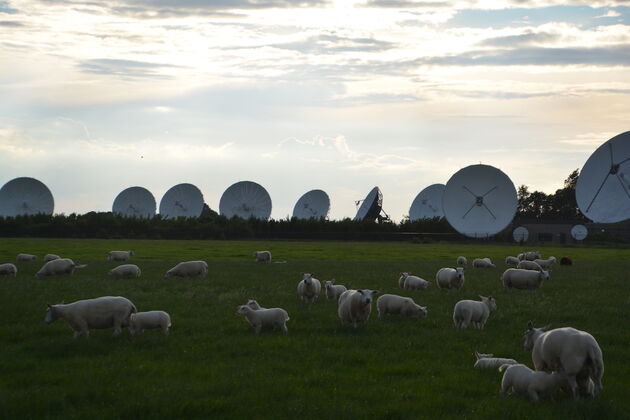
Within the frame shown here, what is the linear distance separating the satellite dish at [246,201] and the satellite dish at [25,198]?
24426mm

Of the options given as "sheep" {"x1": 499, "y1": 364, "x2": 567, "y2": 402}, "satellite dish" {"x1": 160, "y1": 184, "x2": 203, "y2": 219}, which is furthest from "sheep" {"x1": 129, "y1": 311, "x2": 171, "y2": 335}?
"satellite dish" {"x1": 160, "y1": 184, "x2": 203, "y2": 219}

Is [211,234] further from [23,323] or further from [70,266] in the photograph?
[23,323]

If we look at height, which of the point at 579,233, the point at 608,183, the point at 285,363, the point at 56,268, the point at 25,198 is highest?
the point at 608,183

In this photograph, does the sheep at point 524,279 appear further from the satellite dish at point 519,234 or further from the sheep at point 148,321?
the satellite dish at point 519,234

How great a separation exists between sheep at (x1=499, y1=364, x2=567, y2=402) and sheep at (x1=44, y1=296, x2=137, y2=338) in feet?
25.5

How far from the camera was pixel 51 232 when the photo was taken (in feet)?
294

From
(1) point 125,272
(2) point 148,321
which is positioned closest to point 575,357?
(2) point 148,321

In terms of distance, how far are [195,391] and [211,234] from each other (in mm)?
81097

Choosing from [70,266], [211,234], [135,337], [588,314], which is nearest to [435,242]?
[211,234]

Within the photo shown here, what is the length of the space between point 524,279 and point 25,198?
93594 mm

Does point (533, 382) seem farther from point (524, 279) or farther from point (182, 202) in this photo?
point (182, 202)

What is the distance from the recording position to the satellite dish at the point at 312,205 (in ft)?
396

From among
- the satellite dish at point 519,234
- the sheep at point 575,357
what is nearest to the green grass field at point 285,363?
the sheep at point 575,357

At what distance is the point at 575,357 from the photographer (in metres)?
9.88
